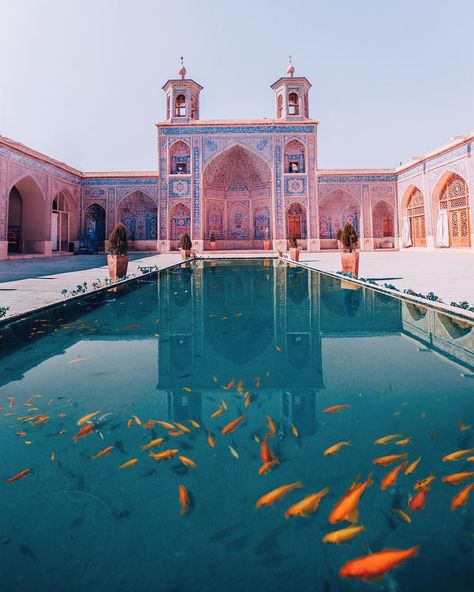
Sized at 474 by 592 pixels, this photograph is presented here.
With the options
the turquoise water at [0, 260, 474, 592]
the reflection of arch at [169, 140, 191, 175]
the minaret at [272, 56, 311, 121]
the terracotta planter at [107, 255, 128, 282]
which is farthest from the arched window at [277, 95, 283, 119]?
the turquoise water at [0, 260, 474, 592]

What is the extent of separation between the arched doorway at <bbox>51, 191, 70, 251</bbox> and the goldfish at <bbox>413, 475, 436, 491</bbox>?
18644 mm

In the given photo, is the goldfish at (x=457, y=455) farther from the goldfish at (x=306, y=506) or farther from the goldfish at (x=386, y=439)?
the goldfish at (x=306, y=506)

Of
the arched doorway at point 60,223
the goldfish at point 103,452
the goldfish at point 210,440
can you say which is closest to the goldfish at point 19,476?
the goldfish at point 103,452

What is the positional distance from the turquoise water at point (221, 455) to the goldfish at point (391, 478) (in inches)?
0.6

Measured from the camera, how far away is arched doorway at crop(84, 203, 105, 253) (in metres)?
19.3

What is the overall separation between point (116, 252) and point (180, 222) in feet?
42.0

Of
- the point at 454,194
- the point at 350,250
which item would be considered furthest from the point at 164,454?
the point at 454,194

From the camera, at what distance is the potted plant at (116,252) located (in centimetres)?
698

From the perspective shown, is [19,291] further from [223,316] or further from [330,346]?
[330,346]

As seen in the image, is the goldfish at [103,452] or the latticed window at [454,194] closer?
the goldfish at [103,452]

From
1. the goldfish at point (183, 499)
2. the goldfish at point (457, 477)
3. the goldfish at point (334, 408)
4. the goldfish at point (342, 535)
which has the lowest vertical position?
the goldfish at point (342, 535)

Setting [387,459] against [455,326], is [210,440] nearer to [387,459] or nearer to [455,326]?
[387,459]

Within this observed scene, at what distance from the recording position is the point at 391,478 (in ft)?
3.64

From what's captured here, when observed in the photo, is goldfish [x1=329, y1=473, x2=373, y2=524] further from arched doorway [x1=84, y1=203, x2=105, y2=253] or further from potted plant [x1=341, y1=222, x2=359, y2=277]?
arched doorway [x1=84, y1=203, x2=105, y2=253]
